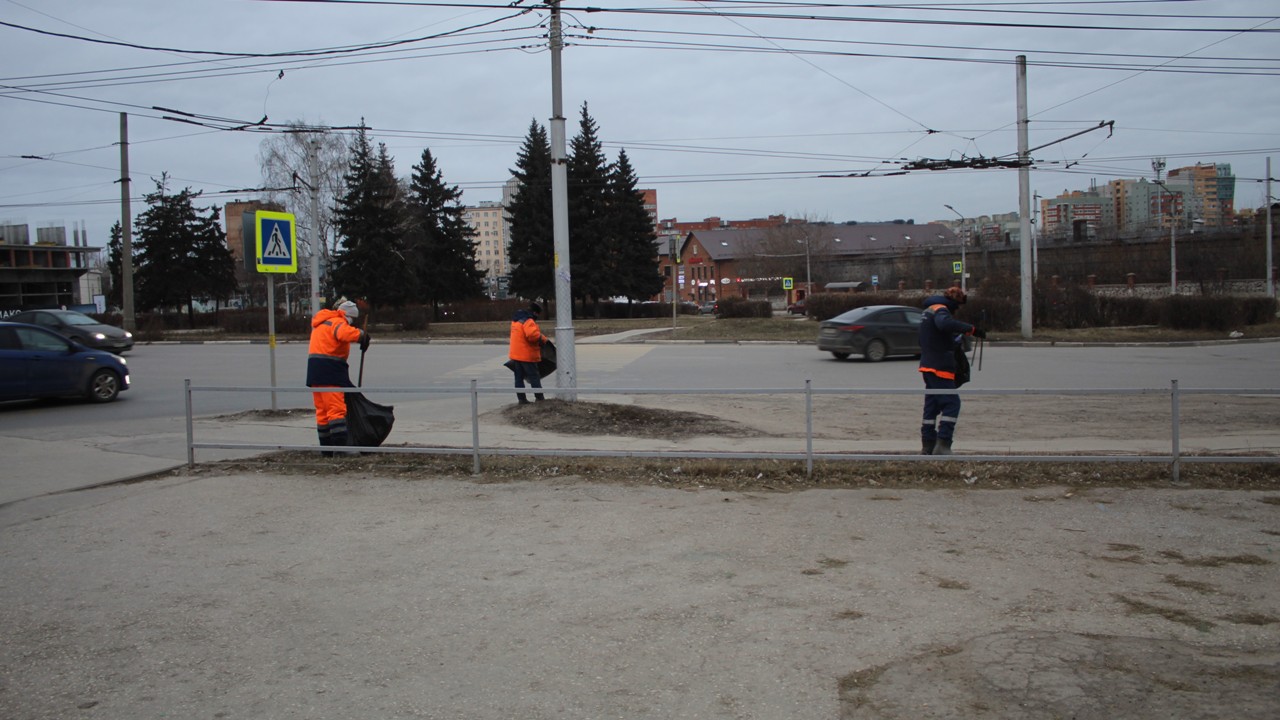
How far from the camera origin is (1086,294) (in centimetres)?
3553

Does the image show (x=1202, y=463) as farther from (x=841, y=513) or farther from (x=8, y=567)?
(x=8, y=567)

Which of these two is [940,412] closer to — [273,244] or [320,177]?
[273,244]

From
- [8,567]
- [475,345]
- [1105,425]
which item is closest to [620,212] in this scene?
[475,345]

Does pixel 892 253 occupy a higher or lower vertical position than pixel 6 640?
higher

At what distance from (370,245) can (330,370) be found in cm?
4083

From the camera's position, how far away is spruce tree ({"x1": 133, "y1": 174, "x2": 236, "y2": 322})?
55969mm

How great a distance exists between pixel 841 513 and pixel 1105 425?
5507mm

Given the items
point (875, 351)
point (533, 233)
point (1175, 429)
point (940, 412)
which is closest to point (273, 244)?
point (940, 412)

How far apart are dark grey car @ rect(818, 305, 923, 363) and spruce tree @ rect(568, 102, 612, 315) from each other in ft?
116

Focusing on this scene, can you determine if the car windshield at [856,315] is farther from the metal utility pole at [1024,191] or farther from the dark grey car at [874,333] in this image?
the metal utility pole at [1024,191]

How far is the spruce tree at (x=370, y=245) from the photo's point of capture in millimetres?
48594

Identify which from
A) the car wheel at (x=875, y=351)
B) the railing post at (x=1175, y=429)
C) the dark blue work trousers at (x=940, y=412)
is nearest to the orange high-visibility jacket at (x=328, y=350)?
the dark blue work trousers at (x=940, y=412)

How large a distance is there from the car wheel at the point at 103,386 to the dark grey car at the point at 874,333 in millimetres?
16251

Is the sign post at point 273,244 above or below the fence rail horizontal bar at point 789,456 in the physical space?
above
